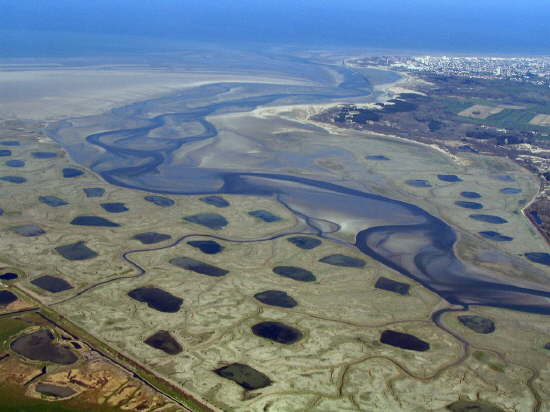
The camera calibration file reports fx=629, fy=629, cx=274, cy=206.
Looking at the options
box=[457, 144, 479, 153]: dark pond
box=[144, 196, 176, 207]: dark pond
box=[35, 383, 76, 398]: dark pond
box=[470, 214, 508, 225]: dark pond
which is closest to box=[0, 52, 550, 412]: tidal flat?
box=[144, 196, 176, 207]: dark pond

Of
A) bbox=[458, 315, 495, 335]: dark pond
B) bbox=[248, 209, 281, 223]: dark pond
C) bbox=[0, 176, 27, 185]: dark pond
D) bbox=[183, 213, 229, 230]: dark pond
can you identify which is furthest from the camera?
bbox=[0, 176, 27, 185]: dark pond

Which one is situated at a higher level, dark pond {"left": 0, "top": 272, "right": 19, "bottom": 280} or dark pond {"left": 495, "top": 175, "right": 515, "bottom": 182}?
dark pond {"left": 495, "top": 175, "right": 515, "bottom": 182}

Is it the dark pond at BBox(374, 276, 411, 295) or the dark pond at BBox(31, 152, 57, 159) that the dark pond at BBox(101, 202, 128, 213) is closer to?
the dark pond at BBox(31, 152, 57, 159)

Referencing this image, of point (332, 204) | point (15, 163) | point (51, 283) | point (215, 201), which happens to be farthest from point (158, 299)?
point (15, 163)

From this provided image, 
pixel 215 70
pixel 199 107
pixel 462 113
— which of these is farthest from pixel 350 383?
pixel 215 70

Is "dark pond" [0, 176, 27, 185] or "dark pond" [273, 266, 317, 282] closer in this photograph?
"dark pond" [273, 266, 317, 282]

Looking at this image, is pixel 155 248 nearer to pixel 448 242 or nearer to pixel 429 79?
pixel 448 242

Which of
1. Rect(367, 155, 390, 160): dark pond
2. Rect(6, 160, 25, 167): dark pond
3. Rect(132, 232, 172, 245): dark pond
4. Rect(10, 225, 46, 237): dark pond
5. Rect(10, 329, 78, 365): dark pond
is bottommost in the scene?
Rect(10, 329, 78, 365): dark pond

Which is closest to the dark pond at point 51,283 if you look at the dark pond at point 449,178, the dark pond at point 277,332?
the dark pond at point 277,332
